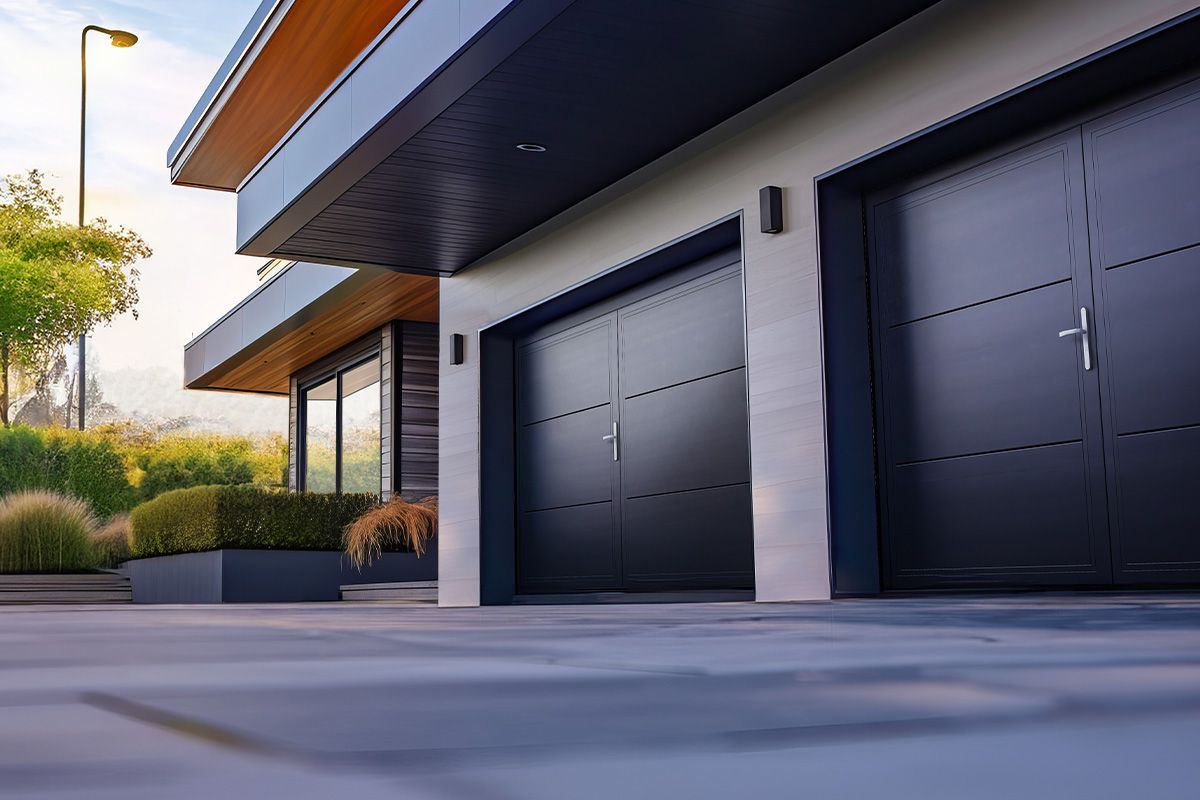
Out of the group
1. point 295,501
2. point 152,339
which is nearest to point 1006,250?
point 295,501

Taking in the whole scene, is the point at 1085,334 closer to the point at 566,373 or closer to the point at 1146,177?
the point at 1146,177

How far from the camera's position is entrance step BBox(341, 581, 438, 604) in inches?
348

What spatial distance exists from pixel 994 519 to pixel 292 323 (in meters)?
8.55

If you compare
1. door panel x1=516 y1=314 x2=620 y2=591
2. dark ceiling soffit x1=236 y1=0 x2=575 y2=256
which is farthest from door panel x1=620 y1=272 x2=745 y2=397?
dark ceiling soffit x1=236 y1=0 x2=575 y2=256

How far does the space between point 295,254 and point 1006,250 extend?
473cm

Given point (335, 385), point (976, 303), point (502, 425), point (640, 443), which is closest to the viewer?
point (976, 303)

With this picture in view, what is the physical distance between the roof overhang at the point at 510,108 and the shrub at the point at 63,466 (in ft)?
39.4

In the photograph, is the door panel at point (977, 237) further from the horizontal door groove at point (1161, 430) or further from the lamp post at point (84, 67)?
the lamp post at point (84, 67)

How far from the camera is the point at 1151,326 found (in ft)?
12.8

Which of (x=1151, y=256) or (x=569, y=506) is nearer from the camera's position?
(x=1151, y=256)

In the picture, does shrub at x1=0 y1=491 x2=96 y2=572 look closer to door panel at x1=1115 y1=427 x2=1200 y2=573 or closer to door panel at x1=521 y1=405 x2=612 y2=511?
door panel at x1=521 y1=405 x2=612 y2=511

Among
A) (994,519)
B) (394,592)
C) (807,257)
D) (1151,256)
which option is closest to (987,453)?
(994,519)

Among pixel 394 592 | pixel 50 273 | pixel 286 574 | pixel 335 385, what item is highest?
pixel 50 273

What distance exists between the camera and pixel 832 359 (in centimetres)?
484
